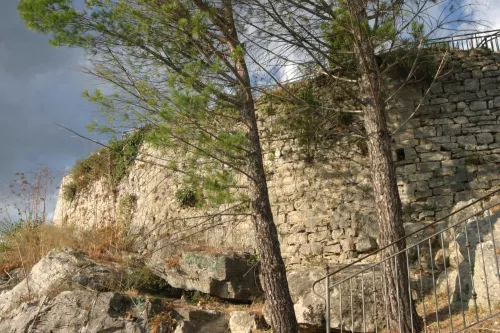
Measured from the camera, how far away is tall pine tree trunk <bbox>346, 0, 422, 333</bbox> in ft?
20.6

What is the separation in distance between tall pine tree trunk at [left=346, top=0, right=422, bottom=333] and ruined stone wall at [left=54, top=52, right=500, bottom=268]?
65.8 inches

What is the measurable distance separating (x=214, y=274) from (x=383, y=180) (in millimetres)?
3275

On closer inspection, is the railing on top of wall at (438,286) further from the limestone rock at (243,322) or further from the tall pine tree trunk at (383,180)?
the limestone rock at (243,322)

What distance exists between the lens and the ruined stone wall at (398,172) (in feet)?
28.1

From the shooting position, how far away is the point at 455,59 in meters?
9.20

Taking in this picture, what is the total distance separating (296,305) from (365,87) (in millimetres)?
3257

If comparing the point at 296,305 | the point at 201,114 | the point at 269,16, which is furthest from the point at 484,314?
the point at 269,16

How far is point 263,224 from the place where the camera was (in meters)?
6.94

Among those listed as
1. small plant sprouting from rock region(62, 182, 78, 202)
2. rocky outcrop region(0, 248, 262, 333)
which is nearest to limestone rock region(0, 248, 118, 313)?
rocky outcrop region(0, 248, 262, 333)

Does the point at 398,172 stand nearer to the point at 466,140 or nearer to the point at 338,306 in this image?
the point at 466,140

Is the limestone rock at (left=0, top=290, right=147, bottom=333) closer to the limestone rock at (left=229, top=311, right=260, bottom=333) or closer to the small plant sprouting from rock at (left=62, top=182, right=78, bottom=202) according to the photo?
the limestone rock at (left=229, top=311, right=260, bottom=333)

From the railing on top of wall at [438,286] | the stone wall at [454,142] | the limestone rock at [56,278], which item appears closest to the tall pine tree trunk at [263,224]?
the railing on top of wall at [438,286]

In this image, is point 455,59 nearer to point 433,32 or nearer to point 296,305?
point 433,32

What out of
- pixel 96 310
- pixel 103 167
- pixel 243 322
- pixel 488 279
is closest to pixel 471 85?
pixel 488 279
